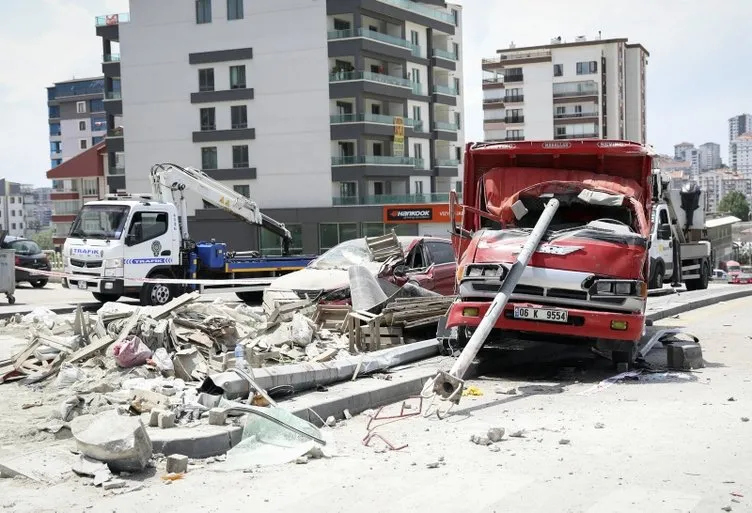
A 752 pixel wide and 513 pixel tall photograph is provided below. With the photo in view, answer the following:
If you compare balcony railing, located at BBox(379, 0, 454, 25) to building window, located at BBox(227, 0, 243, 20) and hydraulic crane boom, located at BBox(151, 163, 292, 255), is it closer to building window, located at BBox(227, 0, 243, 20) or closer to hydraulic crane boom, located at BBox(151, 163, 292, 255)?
building window, located at BBox(227, 0, 243, 20)

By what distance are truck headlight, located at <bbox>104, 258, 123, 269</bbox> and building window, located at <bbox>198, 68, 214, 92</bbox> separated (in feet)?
148

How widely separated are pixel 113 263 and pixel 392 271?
9504 millimetres

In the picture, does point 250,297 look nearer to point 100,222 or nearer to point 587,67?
point 100,222

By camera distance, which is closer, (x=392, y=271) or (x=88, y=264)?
(x=392, y=271)

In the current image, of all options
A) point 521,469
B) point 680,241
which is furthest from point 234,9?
point 521,469

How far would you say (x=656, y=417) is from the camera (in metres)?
7.98

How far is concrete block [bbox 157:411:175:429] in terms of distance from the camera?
740 cm

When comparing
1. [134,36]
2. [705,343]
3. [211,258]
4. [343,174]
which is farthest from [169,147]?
[705,343]

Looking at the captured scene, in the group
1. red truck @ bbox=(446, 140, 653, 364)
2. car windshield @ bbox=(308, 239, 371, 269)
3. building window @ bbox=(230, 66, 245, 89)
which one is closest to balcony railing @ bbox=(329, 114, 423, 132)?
building window @ bbox=(230, 66, 245, 89)

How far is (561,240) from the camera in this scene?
1028 centimetres

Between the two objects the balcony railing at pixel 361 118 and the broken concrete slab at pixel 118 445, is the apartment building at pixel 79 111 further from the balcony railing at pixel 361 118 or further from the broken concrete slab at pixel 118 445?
the broken concrete slab at pixel 118 445

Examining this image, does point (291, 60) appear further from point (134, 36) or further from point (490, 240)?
point (490, 240)

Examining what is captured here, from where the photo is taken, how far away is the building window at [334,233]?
199ft

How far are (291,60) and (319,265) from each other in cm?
4827
